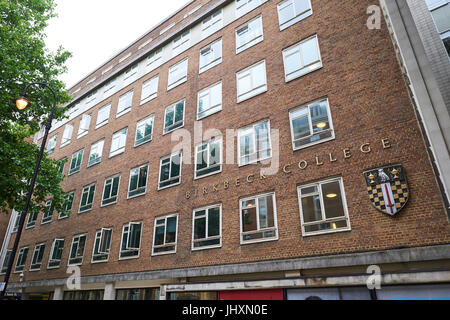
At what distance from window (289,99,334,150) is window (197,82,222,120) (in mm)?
4785

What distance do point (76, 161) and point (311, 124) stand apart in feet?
67.0

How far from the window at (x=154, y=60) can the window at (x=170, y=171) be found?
8.92 meters

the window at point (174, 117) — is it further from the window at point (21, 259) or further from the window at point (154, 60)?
the window at point (21, 259)

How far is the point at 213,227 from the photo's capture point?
13.7 m

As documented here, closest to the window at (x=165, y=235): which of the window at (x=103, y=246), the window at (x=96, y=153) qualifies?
the window at (x=103, y=246)

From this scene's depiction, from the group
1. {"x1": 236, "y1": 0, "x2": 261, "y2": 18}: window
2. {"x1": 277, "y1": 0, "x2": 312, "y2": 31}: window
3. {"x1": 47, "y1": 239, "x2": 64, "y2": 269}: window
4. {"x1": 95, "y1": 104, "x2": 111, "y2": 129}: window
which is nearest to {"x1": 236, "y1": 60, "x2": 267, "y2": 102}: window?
{"x1": 277, "y1": 0, "x2": 312, "y2": 31}: window

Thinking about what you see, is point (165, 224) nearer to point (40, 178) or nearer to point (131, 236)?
point (131, 236)

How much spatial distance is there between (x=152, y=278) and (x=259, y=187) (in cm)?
721

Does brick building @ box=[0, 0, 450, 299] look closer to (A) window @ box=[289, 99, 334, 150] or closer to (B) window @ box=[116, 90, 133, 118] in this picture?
(A) window @ box=[289, 99, 334, 150]

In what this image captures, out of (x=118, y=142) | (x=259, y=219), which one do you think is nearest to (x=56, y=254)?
(x=118, y=142)

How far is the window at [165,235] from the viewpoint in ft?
48.8

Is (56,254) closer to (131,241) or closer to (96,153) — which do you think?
(96,153)

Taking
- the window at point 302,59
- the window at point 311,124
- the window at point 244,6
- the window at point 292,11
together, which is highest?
the window at point 244,6

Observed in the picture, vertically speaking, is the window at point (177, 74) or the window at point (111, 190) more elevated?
the window at point (177, 74)
